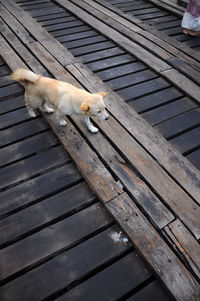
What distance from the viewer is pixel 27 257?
6.47 ft

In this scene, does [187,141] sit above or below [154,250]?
above

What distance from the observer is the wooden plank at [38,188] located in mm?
2305

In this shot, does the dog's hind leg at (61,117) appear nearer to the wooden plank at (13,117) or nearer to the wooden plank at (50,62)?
the wooden plank at (13,117)

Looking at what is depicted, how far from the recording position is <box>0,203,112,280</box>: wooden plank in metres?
1.94

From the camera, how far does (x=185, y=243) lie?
2.01 m

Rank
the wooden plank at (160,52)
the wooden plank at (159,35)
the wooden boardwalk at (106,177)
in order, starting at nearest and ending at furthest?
the wooden boardwalk at (106,177), the wooden plank at (160,52), the wooden plank at (159,35)

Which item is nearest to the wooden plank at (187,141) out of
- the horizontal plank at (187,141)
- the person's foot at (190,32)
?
the horizontal plank at (187,141)

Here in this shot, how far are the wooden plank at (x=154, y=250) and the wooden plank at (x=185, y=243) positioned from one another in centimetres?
8

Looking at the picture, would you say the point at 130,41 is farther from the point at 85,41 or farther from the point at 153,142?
the point at 153,142

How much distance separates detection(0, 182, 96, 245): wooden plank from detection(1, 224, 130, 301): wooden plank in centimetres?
35

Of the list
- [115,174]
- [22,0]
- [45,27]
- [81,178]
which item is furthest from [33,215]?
[22,0]

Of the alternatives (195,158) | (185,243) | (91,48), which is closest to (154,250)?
(185,243)

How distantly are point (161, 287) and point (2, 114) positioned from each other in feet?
9.19

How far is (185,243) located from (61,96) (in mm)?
2010
